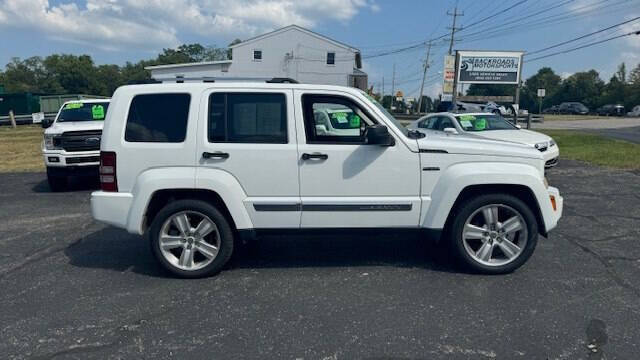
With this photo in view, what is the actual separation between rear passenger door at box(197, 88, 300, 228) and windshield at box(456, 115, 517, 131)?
28.0 feet

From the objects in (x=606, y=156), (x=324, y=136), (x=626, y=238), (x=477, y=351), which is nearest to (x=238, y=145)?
(x=324, y=136)

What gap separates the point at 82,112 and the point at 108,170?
741 centimetres

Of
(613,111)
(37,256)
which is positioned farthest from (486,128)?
(613,111)

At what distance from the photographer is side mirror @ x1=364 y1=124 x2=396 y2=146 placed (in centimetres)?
439

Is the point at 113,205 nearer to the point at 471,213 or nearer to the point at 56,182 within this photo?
the point at 471,213

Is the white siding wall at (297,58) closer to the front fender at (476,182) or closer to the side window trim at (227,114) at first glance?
the side window trim at (227,114)

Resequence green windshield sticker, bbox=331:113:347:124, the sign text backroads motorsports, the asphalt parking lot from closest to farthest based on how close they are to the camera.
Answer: the asphalt parking lot < green windshield sticker, bbox=331:113:347:124 < the sign text backroads motorsports

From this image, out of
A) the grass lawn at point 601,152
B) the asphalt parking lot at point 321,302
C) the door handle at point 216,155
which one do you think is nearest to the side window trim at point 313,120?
the door handle at point 216,155

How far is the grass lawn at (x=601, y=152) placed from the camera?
13073 millimetres

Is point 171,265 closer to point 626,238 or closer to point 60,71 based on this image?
point 626,238

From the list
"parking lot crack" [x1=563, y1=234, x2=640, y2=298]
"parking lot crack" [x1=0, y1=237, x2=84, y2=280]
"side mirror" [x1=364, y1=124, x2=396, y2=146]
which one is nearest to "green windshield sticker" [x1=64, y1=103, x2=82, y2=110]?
"parking lot crack" [x1=0, y1=237, x2=84, y2=280]

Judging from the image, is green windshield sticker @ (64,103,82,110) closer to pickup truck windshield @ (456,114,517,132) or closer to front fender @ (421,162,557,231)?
pickup truck windshield @ (456,114,517,132)

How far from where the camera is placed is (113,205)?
458 cm

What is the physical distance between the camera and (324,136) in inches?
181
